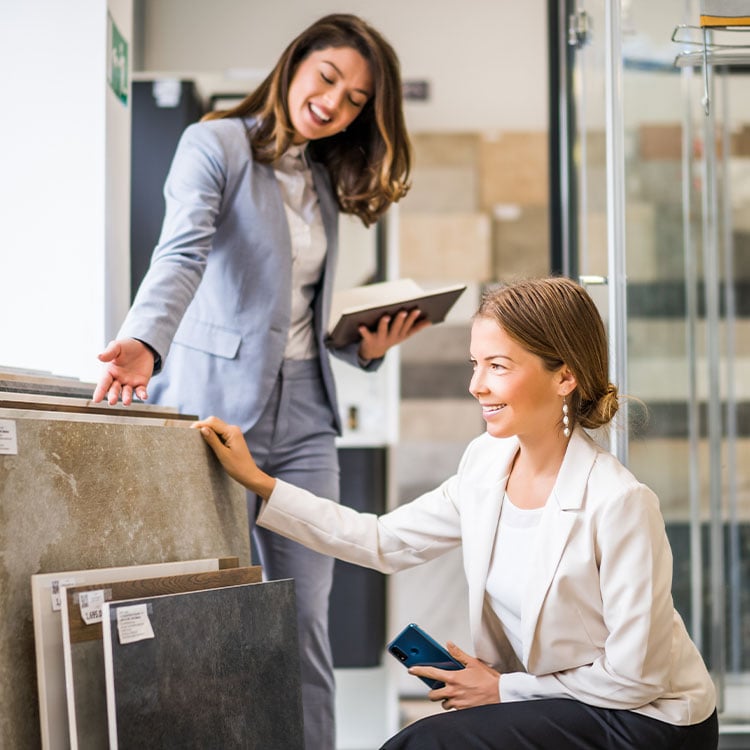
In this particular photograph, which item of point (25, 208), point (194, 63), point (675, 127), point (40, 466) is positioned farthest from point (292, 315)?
point (194, 63)

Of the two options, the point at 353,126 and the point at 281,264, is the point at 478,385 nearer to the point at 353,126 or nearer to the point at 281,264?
the point at 281,264

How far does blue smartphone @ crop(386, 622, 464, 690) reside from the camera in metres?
1.42

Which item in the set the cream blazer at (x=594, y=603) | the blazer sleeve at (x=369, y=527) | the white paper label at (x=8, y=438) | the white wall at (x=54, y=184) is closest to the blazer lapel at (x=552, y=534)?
the cream blazer at (x=594, y=603)

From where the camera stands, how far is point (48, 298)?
1865 mm

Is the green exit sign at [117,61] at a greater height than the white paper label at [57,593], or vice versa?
the green exit sign at [117,61]

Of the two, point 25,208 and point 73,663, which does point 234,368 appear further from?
point 73,663

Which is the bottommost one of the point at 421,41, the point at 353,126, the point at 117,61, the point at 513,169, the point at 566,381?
the point at 566,381

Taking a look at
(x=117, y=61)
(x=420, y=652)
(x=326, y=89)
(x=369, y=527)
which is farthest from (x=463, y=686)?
(x=117, y=61)

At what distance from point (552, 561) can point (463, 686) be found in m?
0.23

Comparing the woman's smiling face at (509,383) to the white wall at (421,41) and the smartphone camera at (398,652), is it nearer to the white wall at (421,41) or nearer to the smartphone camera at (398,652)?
the smartphone camera at (398,652)

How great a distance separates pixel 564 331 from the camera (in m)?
1.40

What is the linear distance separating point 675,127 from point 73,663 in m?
2.36

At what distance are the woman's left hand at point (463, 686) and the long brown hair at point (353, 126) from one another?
0.91m

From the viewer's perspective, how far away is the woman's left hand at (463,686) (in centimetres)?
138
